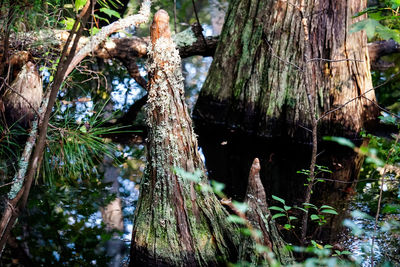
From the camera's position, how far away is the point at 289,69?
14.3 ft

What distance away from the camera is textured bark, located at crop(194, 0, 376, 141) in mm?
4262

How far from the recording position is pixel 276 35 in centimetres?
435

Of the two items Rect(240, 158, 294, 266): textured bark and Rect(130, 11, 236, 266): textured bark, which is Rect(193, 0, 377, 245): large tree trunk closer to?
Rect(130, 11, 236, 266): textured bark

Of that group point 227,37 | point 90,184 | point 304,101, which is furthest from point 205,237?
point 227,37

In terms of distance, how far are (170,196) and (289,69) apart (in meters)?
2.53

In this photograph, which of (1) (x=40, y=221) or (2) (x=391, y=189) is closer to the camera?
(1) (x=40, y=221)

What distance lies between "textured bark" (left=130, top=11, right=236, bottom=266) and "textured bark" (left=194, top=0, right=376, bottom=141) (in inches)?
86.2

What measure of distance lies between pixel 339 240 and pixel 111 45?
3530 millimetres

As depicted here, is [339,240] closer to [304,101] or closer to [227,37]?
[304,101]

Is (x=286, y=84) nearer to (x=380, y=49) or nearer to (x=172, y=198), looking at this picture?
(x=380, y=49)

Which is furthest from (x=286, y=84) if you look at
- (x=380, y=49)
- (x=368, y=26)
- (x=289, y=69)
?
(x=368, y=26)

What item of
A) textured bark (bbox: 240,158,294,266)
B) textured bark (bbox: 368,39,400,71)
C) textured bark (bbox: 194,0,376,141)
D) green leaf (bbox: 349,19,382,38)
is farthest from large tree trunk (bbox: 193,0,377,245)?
green leaf (bbox: 349,19,382,38)

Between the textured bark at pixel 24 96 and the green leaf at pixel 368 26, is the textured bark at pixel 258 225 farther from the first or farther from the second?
the textured bark at pixel 24 96

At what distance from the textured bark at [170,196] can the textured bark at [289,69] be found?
2.19 meters
